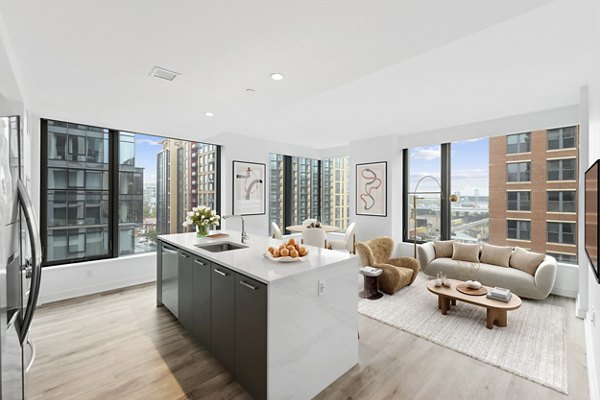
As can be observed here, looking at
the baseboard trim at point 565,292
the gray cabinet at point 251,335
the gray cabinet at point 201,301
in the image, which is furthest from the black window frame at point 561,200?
the gray cabinet at point 201,301

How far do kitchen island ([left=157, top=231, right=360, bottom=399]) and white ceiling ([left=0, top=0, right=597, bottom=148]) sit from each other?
63.0 inches

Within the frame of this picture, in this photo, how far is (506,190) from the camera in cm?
443

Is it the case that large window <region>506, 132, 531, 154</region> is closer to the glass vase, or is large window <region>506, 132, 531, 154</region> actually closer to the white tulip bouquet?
the white tulip bouquet

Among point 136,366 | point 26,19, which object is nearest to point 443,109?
point 26,19

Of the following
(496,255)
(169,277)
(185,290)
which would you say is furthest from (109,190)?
(496,255)

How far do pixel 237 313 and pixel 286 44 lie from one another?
195 centimetres

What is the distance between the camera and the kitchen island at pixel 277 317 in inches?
67.4

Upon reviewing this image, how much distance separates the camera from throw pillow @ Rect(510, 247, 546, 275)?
369cm

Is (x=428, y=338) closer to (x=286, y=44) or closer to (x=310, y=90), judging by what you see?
(x=310, y=90)

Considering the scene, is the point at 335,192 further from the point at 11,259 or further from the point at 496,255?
the point at 11,259

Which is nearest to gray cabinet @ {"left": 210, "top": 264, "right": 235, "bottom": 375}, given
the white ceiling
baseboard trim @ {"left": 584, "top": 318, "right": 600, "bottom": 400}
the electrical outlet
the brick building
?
the electrical outlet

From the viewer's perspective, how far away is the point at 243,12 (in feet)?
5.24

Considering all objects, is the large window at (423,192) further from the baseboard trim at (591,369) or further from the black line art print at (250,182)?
the black line art print at (250,182)

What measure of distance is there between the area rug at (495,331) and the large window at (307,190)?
11.1 feet
